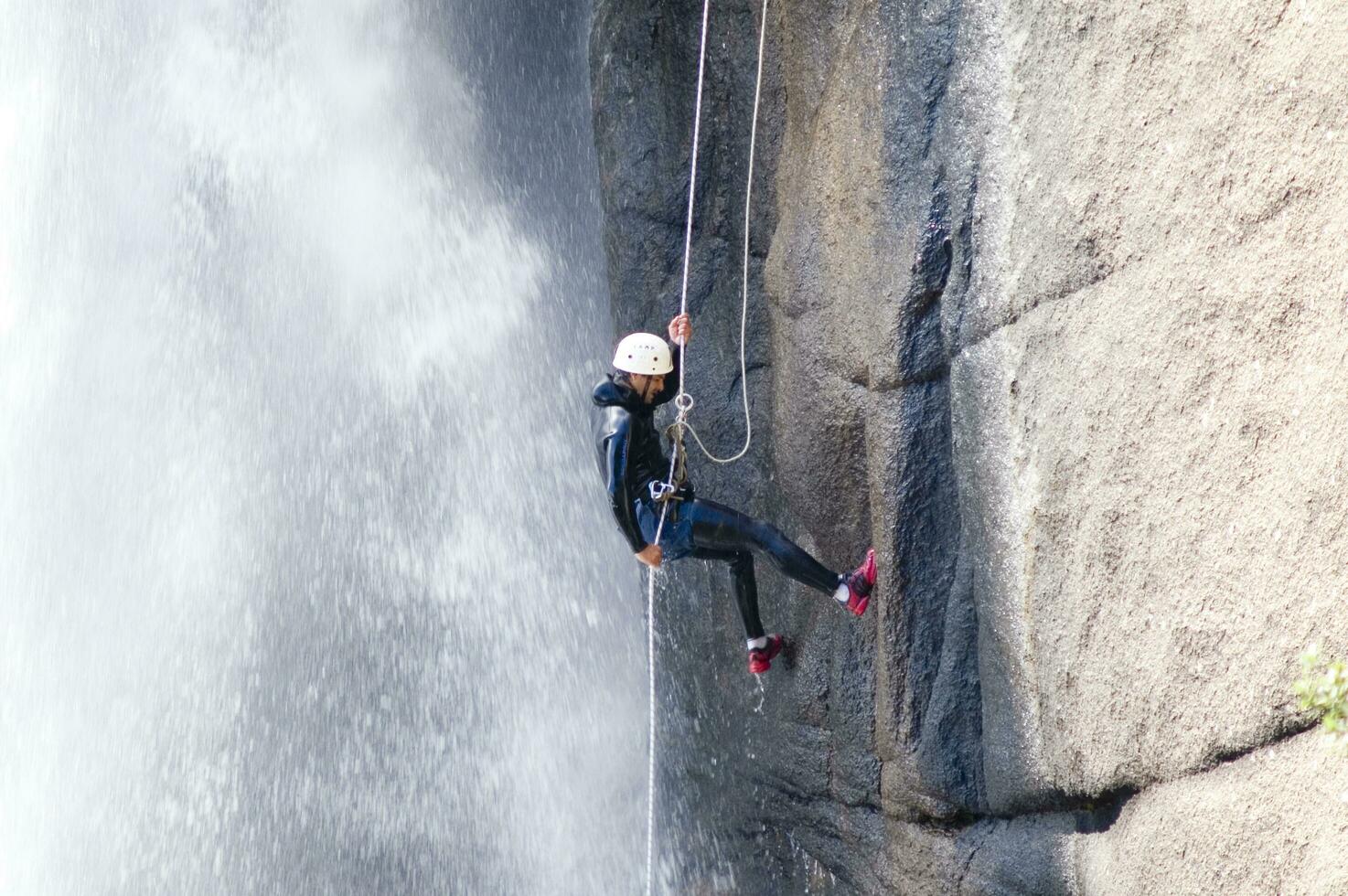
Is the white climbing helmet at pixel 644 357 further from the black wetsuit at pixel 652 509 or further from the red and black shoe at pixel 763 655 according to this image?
the red and black shoe at pixel 763 655

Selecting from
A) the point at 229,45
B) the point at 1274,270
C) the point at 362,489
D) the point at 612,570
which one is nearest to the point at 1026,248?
the point at 1274,270

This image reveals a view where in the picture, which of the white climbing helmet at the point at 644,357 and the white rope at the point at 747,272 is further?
the white rope at the point at 747,272

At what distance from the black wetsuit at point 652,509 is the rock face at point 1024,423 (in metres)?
0.33

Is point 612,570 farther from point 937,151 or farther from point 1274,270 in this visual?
point 1274,270

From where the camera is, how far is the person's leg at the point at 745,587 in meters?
5.81

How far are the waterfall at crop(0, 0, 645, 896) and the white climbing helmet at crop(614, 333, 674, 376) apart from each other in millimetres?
2802

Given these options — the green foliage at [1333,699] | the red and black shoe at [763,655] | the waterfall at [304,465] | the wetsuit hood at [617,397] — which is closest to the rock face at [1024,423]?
the red and black shoe at [763,655]

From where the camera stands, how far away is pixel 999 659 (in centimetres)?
467

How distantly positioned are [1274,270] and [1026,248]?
117 centimetres

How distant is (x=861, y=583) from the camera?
5336 mm

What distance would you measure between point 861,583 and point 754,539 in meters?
0.49

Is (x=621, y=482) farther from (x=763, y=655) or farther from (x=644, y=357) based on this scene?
(x=763, y=655)

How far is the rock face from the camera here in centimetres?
325

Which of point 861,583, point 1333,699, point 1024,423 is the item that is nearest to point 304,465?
point 861,583
